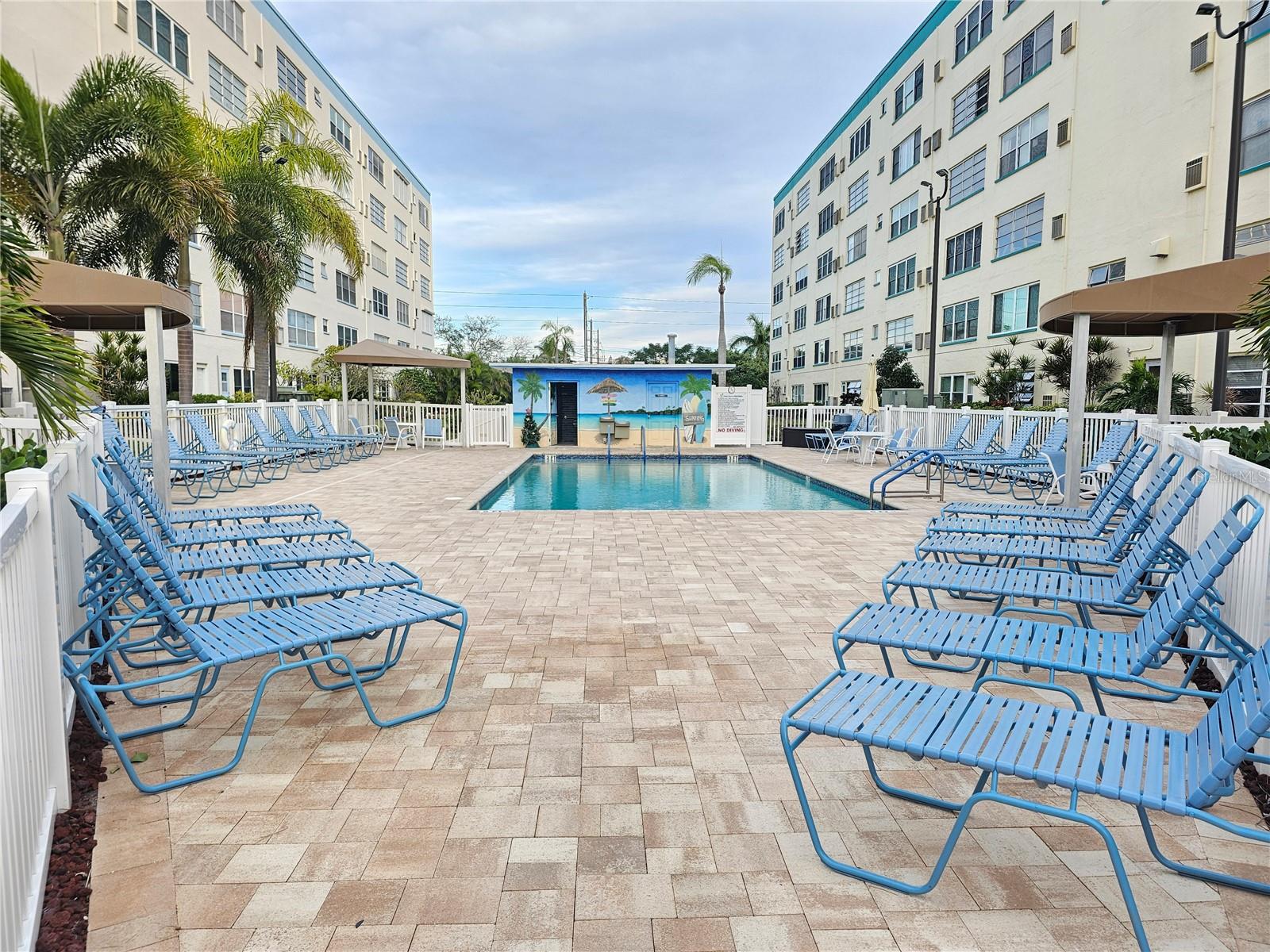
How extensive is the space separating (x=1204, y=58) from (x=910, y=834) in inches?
748

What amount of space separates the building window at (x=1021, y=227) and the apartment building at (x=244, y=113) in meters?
22.4

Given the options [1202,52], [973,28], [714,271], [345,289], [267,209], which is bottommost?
[267,209]

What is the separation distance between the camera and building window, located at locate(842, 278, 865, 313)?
116ft

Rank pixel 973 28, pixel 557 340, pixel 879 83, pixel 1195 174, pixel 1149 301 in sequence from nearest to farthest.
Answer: pixel 1149 301 < pixel 1195 174 < pixel 973 28 < pixel 879 83 < pixel 557 340

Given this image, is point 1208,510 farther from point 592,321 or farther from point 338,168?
point 592,321

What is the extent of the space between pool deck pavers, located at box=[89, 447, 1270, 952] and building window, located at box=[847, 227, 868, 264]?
33681mm

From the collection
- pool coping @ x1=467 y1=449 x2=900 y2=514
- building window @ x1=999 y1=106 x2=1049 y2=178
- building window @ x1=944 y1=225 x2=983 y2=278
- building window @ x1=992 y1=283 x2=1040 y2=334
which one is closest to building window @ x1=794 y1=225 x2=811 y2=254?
building window @ x1=944 y1=225 x2=983 y2=278

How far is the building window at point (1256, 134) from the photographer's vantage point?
14250mm

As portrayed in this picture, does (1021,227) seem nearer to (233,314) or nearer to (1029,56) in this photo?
(1029,56)

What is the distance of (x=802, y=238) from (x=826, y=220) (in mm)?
4494

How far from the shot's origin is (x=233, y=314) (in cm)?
2547

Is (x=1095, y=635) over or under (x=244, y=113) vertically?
under

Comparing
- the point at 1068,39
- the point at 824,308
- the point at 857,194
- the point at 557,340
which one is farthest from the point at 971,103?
the point at 557,340

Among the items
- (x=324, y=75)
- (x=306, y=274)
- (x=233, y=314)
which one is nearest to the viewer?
(x=233, y=314)
